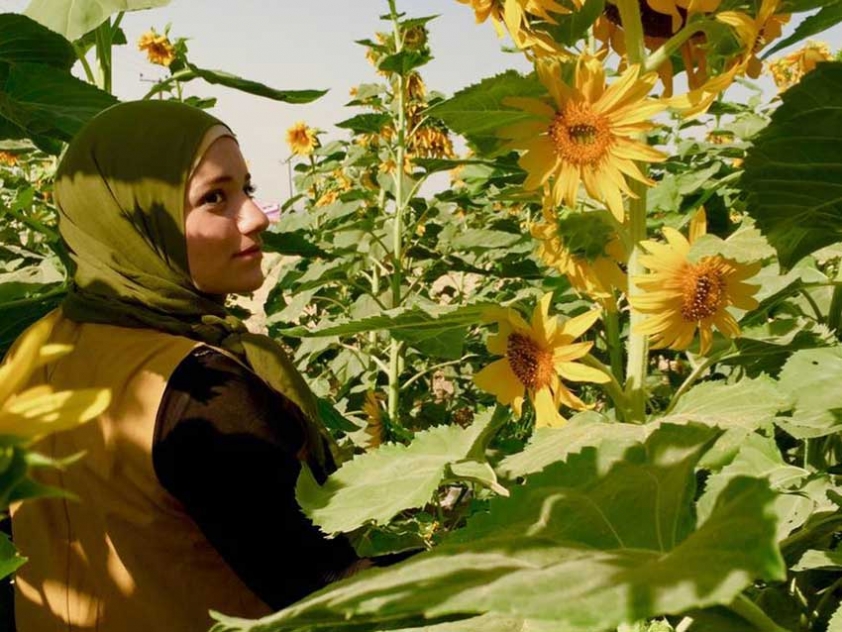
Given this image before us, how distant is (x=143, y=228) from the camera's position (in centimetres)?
167

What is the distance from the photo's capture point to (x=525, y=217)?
4023 millimetres

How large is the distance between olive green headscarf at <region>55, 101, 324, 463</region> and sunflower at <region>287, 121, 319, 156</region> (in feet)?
12.5

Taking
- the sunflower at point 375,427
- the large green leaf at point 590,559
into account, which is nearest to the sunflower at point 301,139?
the sunflower at point 375,427

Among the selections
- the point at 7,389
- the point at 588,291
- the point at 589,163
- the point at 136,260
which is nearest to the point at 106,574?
the point at 136,260

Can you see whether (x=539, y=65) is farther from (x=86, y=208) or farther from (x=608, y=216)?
(x=86, y=208)

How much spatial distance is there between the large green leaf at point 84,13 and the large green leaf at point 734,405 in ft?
3.98

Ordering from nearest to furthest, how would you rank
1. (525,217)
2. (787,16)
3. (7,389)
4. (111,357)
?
(7,389) < (787,16) < (111,357) < (525,217)

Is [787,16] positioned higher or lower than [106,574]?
higher

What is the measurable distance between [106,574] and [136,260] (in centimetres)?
55

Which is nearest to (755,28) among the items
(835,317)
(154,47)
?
(835,317)

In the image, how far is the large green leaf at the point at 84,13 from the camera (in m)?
1.75

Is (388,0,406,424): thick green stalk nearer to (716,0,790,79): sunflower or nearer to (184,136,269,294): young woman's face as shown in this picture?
(184,136,269,294): young woman's face

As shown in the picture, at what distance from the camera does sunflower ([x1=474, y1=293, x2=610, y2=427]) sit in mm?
1354

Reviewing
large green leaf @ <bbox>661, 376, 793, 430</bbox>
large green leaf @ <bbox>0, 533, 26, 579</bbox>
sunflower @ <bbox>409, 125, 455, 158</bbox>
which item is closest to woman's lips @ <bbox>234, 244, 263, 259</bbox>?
large green leaf @ <bbox>661, 376, 793, 430</bbox>
